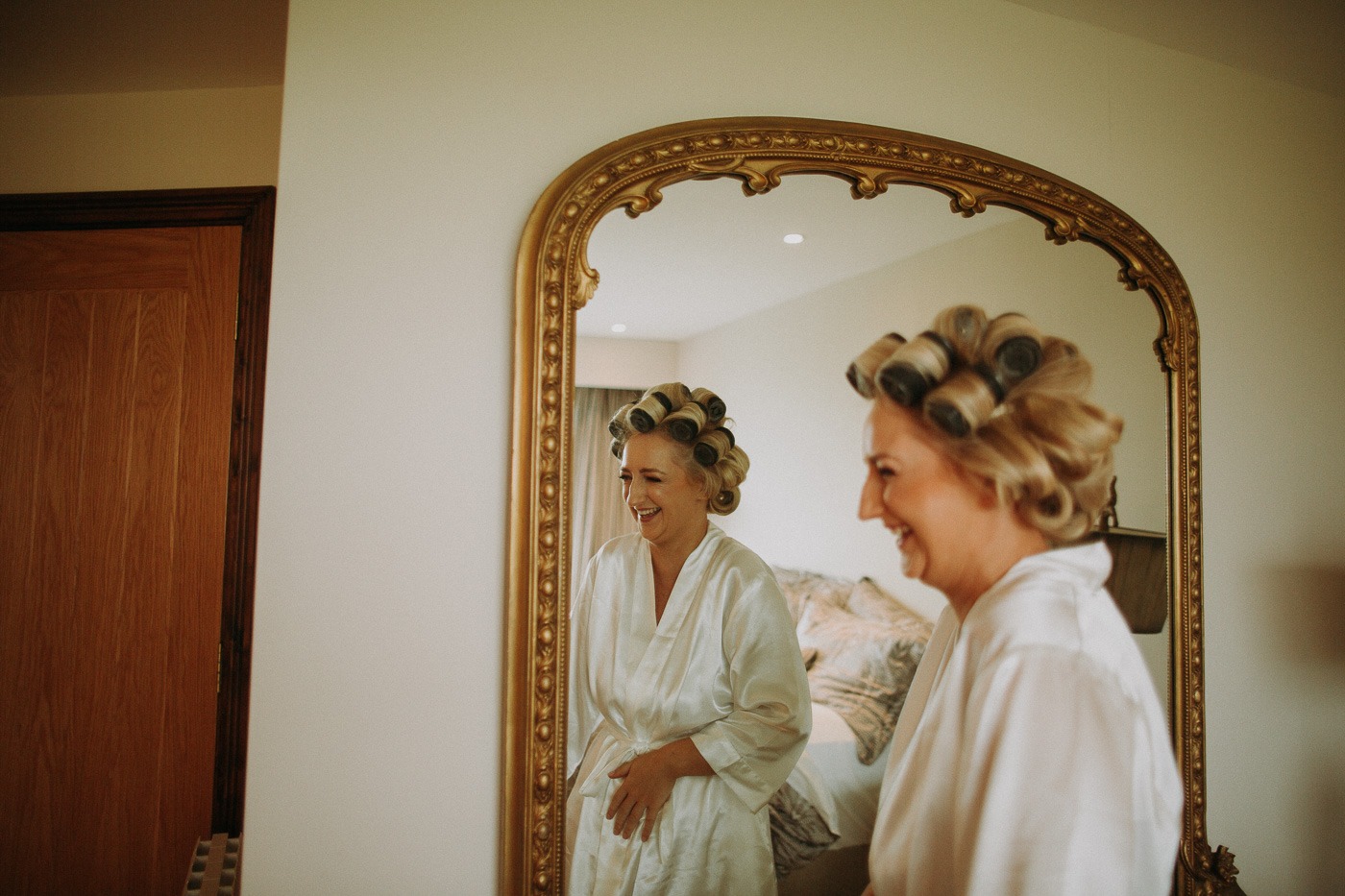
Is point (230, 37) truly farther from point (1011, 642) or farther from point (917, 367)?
point (1011, 642)

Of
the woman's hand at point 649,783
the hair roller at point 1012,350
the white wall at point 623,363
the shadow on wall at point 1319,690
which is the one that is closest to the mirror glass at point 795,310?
the white wall at point 623,363

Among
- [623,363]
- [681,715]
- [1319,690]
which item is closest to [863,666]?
[681,715]

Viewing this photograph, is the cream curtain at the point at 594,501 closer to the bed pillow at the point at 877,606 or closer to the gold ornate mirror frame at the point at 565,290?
the gold ornate mirror frame at the point at 565,290

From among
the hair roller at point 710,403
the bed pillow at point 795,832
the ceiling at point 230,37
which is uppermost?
the ceiling at point 230,37

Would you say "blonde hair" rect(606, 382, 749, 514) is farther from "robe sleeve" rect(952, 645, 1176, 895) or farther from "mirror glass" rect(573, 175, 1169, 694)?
"robe sleeve" rect(952, 645, 1176, 895)

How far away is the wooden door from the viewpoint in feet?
5.82

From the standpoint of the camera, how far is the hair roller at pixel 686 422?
1193 millimetres

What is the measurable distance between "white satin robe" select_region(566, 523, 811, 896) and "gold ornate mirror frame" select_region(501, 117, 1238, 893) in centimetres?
4

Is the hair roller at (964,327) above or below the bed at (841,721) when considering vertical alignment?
above

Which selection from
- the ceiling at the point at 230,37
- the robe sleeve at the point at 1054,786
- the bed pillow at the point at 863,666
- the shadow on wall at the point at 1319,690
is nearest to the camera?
the robe sleeve at the point at 1054,786

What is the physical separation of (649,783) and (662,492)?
450mm

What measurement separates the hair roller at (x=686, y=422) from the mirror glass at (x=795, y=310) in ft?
0.15

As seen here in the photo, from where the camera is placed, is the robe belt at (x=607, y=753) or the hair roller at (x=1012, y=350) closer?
the hair roller at (x=1012, y=350)

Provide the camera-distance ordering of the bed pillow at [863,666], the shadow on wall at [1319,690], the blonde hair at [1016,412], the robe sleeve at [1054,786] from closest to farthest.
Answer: the robe sleeve at [1054,786]
the blonde hair at [1016,412]
the bed pillow at [863,666]
the shadow on wall at [1319,690]
